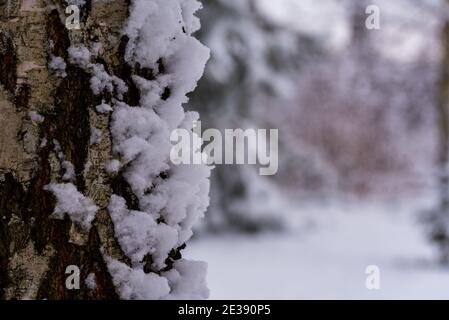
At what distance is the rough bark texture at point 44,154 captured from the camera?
1.45m

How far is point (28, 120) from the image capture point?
146 centimetres

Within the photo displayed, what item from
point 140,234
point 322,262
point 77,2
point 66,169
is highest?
point 77,2

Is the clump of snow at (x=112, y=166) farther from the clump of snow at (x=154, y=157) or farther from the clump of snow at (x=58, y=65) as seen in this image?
the clump of snow at (x=58, y=65)

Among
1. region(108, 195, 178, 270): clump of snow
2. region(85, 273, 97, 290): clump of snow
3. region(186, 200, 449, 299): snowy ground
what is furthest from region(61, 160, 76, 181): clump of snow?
region(186, 200, 449, 299): snowy ground

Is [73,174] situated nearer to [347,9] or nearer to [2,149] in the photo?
[2,149]

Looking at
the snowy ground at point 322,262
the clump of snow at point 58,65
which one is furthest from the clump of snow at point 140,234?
the snowy ground at point 322,262

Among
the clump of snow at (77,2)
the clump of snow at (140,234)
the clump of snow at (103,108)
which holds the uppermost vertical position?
the clump of snow at (77,2)

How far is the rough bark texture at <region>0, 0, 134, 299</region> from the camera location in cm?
145

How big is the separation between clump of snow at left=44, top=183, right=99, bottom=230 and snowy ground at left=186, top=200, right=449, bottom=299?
440 cm

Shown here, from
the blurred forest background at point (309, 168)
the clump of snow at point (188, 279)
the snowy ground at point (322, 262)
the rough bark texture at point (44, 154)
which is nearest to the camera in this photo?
the rough bark texture at point (44, 154)

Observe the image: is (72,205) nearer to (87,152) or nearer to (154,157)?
(87,152)

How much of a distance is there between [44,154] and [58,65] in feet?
0.64

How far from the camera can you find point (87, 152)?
58.9 inches

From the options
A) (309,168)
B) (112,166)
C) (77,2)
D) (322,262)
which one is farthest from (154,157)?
(309,168)
